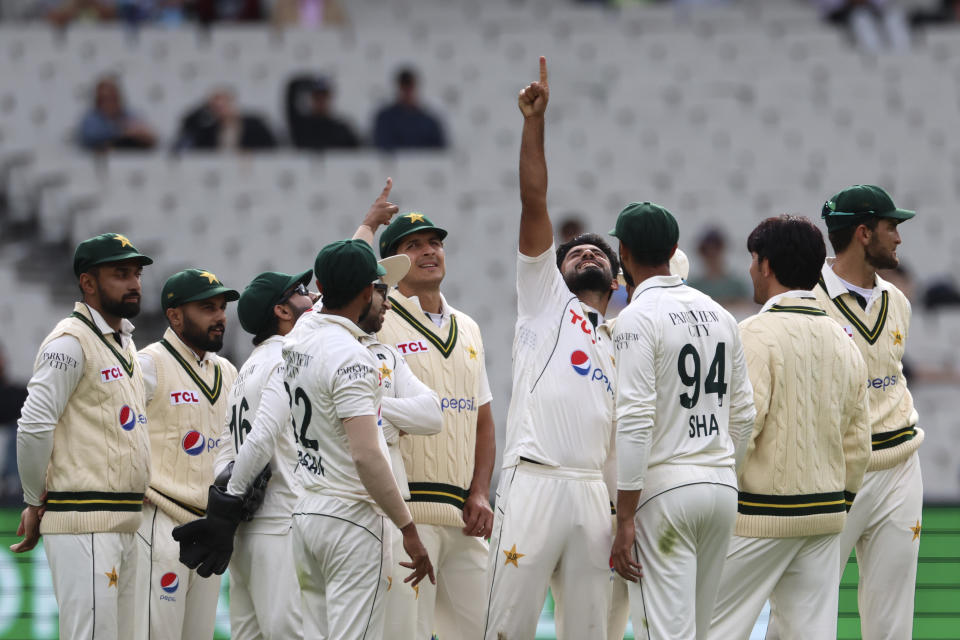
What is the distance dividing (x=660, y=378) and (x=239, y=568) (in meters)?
2.33

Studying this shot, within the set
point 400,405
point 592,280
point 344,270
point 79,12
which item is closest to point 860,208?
point 592,280

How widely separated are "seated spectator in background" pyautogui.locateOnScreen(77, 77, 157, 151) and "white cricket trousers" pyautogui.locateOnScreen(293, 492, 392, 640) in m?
9.00

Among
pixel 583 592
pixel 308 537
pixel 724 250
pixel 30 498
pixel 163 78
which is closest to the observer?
pixel 308 537

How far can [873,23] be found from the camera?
49.1 feet

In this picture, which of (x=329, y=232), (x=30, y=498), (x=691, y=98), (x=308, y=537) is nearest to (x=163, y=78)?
(x=329, y=232)

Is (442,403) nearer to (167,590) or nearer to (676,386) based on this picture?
A: (676,386)

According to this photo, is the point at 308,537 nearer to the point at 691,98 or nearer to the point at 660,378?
the point at 660,378

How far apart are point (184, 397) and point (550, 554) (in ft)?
7.50

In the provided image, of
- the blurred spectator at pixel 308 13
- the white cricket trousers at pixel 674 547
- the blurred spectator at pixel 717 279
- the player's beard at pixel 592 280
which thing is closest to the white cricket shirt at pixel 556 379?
the player's beard at pixel 592 280

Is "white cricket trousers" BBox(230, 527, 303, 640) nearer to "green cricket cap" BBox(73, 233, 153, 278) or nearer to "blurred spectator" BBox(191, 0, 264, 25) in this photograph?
"green cricket cap" BBox(73, 233, 153, 278)

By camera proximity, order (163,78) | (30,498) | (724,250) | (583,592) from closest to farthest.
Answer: (583,592) < (30,498) < (724,250) < (163,78)

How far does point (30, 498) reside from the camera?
5598 mm

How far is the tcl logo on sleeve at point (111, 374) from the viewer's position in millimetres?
5715

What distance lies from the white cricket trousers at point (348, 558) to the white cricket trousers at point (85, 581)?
47.2 inches
